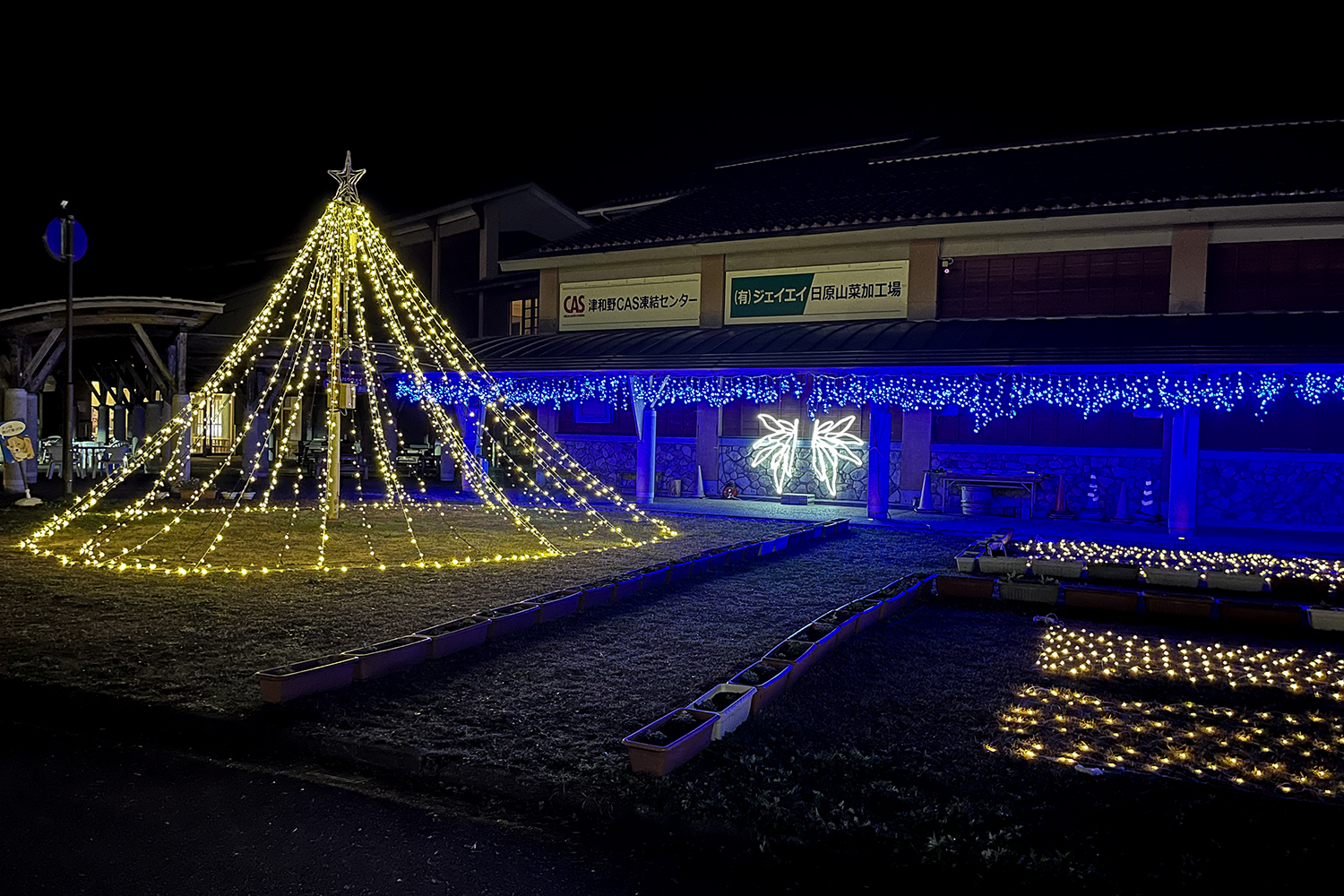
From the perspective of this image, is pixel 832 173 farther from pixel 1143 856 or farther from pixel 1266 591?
pixel 1143 856

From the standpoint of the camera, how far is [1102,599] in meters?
8.62

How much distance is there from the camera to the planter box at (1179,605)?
823cm

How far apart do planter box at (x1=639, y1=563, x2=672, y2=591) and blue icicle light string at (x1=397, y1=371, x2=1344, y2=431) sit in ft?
21.2

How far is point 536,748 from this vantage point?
480cm

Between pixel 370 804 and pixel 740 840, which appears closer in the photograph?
pixel 740 840

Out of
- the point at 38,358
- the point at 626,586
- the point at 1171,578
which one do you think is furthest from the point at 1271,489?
the point at 38,358

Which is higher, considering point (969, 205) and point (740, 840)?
point (969, 205)

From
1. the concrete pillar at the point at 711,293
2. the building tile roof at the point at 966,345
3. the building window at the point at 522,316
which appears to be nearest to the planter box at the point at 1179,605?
the building tile roof at the point at 966,345

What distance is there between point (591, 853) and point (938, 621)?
531 cm

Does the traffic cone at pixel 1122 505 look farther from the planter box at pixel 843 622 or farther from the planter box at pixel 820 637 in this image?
the planter box at pixel 820 637

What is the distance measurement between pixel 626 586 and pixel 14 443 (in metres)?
14.8

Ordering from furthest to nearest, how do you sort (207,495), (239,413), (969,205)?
(239,413), (207,495), (969,205)

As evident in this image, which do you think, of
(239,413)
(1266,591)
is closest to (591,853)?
(1266,591)

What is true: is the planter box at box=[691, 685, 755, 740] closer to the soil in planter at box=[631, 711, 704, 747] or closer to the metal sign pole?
the soil in planter at box=[631, 711, 704, 747]
